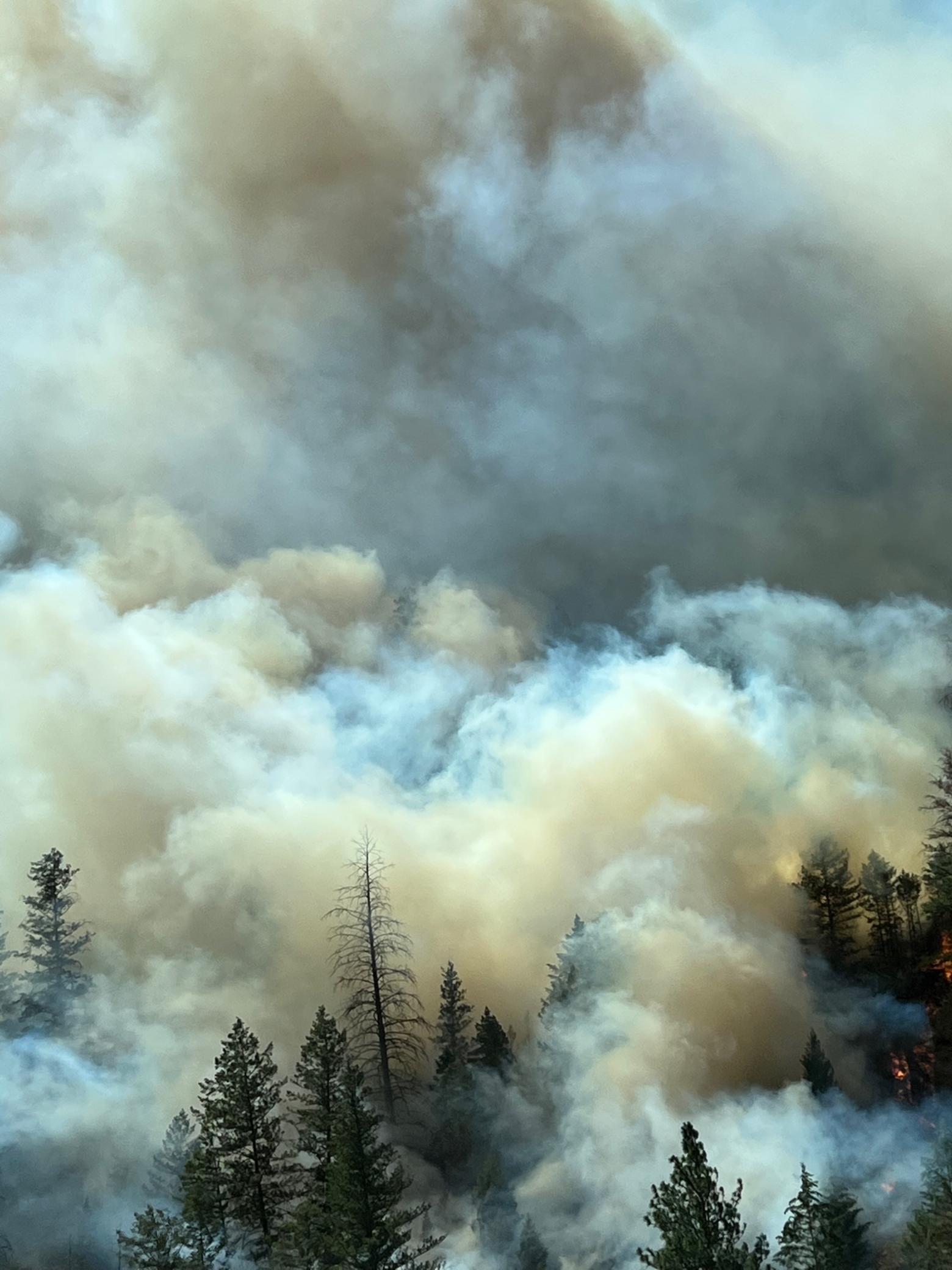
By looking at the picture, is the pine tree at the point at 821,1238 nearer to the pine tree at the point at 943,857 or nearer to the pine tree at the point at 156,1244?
the pine tree at the point at 943,857

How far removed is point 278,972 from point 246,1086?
2726cm

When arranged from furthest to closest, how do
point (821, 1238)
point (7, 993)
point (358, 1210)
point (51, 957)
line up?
point (51, 957), point (7, 993), point (821, 1238), point (358, 1210)

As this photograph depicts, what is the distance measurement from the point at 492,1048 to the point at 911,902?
91.5ft

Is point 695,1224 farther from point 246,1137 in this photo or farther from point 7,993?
point 7,993

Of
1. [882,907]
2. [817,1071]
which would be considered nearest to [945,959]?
[882,907]

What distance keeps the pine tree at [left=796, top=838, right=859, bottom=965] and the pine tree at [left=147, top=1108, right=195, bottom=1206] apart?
4088cm

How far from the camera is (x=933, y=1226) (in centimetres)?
2683

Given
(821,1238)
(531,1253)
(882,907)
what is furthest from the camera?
(882,907)

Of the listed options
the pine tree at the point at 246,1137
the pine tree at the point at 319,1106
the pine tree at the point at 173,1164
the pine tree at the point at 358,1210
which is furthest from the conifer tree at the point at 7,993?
the pine tree at the point at 358,1210

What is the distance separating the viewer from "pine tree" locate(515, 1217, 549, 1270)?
36.7m

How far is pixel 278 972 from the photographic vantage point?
58.5 metres

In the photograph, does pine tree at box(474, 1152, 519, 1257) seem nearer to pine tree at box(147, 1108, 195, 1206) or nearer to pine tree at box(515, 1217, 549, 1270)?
pine tree at box(515, 1217, 549, 1270)

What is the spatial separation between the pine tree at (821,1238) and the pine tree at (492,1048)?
1855cm

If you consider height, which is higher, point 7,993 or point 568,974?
point 7,993
